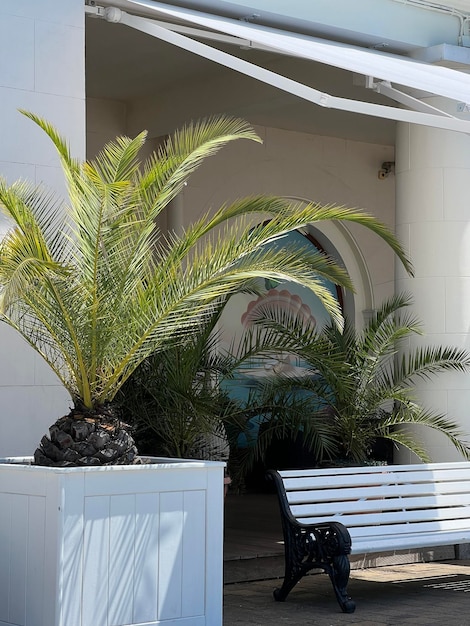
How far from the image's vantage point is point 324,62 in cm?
655

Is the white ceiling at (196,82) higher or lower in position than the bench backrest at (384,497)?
higher

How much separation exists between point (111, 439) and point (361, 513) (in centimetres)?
266

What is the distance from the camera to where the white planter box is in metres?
5.25

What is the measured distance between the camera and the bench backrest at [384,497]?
271 inches

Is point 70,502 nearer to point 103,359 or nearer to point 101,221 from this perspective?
point 103,359

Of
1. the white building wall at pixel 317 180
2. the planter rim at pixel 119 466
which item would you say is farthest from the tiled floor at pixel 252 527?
the white building wall at pixel 317 180

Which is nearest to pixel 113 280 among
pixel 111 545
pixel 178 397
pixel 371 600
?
pixel 111 545

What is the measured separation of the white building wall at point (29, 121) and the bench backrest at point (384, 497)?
1549mm

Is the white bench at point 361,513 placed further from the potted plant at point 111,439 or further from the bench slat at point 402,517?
the potted plant at point 111,439

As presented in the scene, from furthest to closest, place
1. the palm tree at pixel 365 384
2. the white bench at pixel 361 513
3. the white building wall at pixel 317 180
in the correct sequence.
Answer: the white building wall at pixel 317 180, the palm tree at pixel 365 384, the white bench at pixel 361 513

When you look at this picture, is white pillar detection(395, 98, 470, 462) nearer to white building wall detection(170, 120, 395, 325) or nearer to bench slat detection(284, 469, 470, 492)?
bench slat detection(284, 469, 470, 492)

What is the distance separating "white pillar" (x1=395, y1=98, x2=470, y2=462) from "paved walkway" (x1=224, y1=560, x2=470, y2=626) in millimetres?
1119

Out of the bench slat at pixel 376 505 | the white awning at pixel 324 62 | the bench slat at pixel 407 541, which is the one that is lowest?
the bench slat at pixel 407 541

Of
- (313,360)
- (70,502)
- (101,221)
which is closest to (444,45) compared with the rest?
(313,360)
